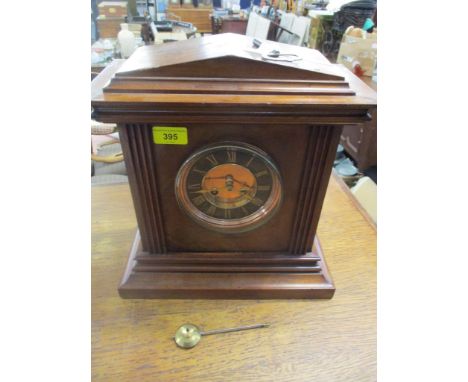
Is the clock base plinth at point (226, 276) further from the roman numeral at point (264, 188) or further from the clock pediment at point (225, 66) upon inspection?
the clock pediment at point (225, 66)

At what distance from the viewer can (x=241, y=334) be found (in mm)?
768

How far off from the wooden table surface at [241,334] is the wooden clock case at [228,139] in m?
0.04

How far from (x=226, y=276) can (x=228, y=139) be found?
1.24 ft

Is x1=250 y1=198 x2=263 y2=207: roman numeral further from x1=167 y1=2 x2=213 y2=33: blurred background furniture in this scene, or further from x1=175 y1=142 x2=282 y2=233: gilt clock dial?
x1=167 y1=2 x2=213 y2=33: blurred background furniture

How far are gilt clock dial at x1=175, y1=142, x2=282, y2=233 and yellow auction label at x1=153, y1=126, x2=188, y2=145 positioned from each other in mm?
43

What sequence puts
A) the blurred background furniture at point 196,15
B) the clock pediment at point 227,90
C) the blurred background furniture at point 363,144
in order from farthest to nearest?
the blurred background furniture at point 196,15 < the blurred background furniture at point 363,144 < the clock pediment at point 227,90

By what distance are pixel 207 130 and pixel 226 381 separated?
0.52 m

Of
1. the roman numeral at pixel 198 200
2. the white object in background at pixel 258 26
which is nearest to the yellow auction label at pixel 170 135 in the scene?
the roman numeral at pixel 198 200

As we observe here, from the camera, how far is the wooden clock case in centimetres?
61

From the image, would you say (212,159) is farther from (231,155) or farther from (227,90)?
(227,90)

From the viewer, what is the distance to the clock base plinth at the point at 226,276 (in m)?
0.84

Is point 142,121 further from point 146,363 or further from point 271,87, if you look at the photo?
point 146,363

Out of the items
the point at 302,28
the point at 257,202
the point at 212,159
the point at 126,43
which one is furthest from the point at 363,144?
the point at 126,43

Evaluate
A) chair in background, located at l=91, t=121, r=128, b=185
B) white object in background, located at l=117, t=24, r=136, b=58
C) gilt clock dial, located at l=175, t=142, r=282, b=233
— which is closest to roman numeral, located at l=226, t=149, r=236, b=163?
gilt clock dial, located at l=175, t=142, r=282, b=233
